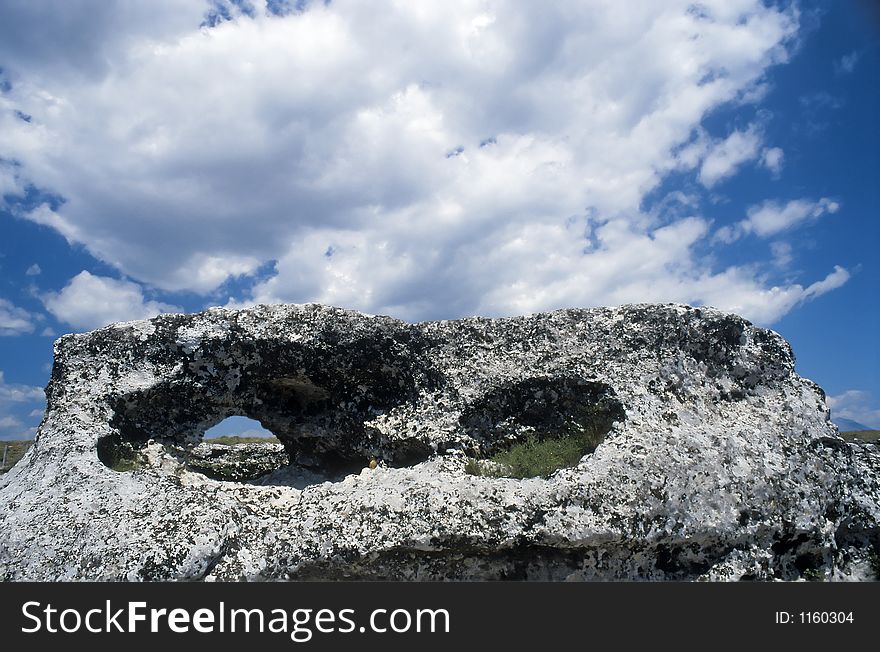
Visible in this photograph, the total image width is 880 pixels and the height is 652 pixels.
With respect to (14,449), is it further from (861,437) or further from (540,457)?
(861,437)

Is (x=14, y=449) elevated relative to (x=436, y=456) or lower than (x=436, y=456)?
elevated

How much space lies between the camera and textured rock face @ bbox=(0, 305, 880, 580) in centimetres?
872

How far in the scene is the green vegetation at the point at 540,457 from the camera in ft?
32.8

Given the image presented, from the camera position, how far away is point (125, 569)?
8109 millimetres

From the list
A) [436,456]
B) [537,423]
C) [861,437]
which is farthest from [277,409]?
[861,437]

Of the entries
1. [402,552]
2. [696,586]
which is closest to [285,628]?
[402,552]

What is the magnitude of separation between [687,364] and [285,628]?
8211 millimetres

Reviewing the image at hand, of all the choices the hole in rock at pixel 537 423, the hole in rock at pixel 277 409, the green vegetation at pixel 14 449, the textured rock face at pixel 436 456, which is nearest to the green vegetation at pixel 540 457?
the hole in rock at pixel 537 423

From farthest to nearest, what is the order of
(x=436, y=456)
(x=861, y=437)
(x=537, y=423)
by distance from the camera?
1. (x=861, y=437)
2. (x=537, y=423)
3. (x=436, y=456)

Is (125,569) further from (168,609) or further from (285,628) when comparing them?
(285,628)

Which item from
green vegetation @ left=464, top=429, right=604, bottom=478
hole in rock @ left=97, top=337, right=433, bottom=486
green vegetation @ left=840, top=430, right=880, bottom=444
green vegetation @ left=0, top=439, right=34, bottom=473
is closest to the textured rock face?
hole in rock @ left=97, top=337, right=433, bottom=486

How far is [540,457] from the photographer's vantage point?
404 inches

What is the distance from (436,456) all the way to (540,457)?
1837mm

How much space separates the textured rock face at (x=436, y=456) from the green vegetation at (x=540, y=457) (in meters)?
0.29
